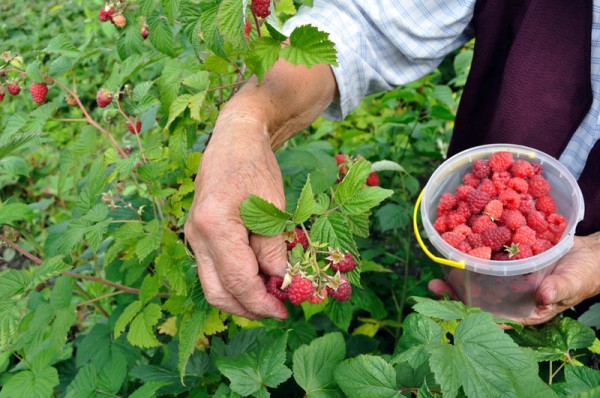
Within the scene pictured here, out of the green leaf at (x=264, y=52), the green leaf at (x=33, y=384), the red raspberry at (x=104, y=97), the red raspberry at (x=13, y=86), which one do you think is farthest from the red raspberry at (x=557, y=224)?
the red raspberry at (x=13, y=86)

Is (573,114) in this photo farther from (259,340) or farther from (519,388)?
(259,340)

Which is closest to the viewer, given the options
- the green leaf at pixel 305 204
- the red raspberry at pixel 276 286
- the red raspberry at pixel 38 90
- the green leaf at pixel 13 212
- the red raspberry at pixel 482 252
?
the green leaf at pixel 305 204

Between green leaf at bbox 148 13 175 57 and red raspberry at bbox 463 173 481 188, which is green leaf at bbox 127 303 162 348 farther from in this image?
red raspberry at bbox 463 173 481 188

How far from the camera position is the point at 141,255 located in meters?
1.09

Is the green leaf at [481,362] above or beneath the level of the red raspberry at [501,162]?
beneath

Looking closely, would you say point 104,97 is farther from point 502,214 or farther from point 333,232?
point 502,214

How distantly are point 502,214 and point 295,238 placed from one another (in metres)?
0.47

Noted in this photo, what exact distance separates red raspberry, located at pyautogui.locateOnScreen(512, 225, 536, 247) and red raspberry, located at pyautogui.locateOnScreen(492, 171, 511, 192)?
0.10 metres

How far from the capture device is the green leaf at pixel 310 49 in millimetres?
941

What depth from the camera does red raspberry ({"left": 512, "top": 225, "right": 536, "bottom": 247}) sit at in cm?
113

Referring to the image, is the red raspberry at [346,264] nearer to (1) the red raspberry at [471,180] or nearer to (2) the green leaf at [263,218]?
(2) the green leaf at [263,218]

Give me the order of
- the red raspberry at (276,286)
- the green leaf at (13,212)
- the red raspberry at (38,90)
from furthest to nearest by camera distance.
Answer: the red raspberry at (38,90) < the green leaf at (13,212) < the red raspberry at (276,286)

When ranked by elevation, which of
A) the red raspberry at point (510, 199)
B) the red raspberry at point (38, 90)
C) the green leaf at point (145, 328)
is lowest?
the green leaf at point (145, 328)

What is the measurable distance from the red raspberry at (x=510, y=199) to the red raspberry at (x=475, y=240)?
3.6 inches
